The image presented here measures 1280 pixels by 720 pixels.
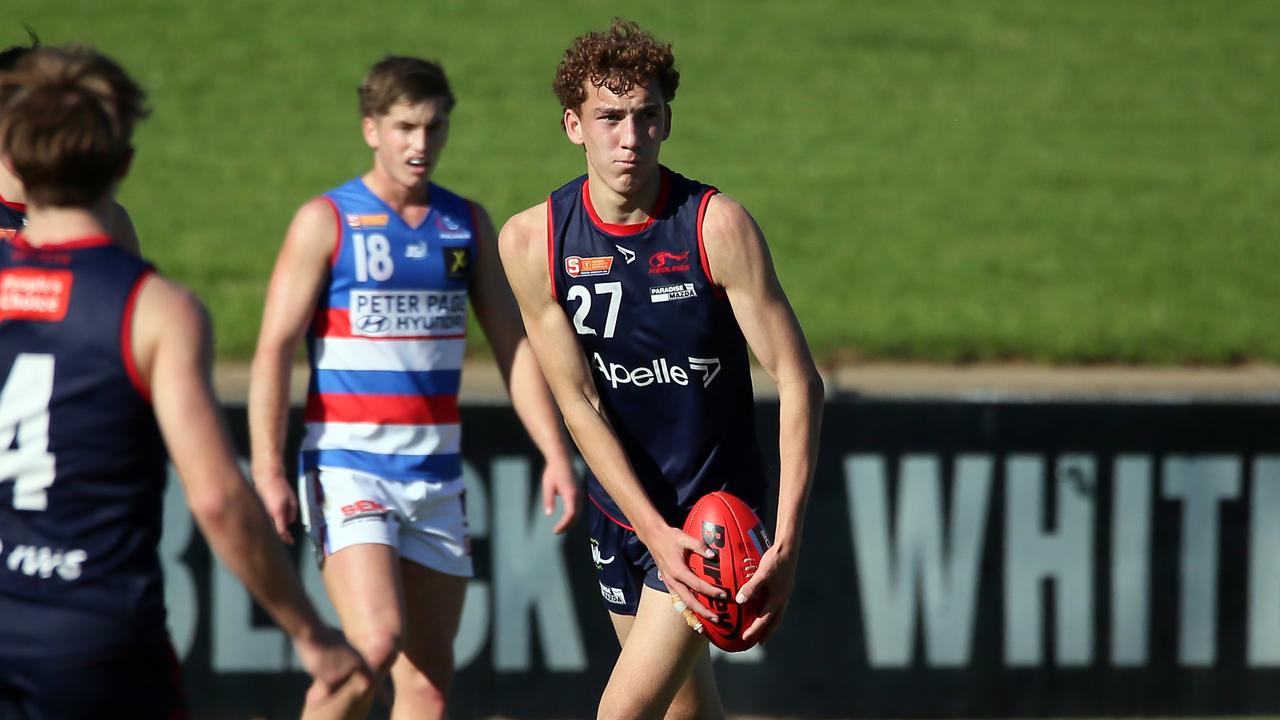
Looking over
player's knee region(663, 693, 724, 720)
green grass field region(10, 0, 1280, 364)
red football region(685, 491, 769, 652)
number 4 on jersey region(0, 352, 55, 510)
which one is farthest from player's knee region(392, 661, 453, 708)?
green grass field region(10, 0, 1280, 364)

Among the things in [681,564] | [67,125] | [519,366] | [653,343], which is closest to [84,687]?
[67,125]

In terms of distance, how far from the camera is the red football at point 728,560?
425 centimetres

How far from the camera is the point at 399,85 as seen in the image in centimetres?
518

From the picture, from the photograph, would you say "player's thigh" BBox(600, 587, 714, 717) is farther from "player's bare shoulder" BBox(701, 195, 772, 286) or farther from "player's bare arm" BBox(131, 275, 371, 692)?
"player's bare arm" BBox(131, 275, 371, 692)

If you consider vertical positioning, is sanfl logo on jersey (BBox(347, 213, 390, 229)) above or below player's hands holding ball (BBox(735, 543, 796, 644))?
above

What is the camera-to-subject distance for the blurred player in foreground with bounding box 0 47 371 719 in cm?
300

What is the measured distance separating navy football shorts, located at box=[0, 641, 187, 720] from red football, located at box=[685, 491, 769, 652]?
5.24 ft

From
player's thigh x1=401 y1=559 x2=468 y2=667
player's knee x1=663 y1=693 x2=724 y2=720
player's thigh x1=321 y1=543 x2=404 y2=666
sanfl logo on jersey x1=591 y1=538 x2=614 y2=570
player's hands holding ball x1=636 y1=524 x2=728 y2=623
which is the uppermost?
player's hands holding ball x1=636 y1=524 x2=728 y2=623

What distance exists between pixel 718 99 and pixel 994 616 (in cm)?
1045

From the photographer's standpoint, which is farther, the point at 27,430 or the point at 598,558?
the point at 598,558

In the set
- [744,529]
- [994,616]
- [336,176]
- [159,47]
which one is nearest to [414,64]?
[744,529]

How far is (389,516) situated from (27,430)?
6.98 feet

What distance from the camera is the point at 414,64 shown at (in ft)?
17.2

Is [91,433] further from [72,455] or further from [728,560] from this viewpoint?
[728,560]
